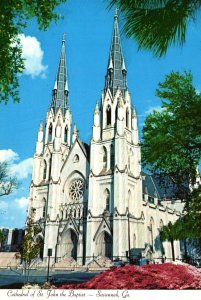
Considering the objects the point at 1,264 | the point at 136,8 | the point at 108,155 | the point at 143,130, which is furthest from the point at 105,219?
the point at 136,8

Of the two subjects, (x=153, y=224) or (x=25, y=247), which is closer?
(x=25, y=247)

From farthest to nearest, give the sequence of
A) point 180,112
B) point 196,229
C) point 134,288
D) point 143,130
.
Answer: point 143,130, point 196,229, point 180,112, point 134,288

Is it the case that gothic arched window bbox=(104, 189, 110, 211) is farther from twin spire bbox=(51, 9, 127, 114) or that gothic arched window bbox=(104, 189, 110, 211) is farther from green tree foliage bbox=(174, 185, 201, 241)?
green tree foliage bbox=(174, 185, 201, 241)

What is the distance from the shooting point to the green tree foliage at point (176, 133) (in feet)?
39.3

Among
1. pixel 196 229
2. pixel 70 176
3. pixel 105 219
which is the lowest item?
pixel 196 229

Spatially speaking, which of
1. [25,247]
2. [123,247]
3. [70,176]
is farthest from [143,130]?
[70,176]

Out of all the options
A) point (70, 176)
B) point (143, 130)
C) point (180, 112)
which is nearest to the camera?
point (180, 112)

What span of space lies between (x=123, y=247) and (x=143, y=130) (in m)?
21.4

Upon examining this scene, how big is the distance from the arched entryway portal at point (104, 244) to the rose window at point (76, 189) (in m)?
6.86

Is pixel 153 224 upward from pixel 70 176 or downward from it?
downward

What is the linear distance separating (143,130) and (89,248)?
78.2 feet

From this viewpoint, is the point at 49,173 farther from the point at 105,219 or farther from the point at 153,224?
the point at 153,224

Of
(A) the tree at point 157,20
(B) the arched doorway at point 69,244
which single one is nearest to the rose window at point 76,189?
(B) the arched doorway at point 69,244

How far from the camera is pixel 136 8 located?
495 cm
